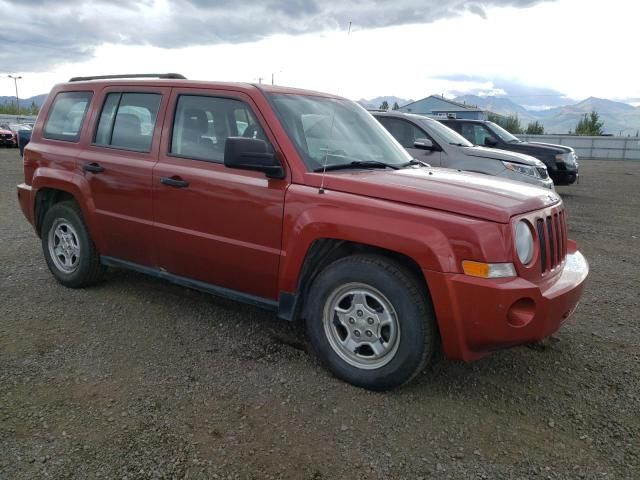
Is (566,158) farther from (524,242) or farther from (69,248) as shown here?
(69,248)

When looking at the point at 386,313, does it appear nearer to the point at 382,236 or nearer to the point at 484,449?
the point at 382,236

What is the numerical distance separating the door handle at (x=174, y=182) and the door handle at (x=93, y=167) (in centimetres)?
77

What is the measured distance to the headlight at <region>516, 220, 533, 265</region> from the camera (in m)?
2.97

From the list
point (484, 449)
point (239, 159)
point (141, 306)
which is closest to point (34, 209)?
point (141, 306)

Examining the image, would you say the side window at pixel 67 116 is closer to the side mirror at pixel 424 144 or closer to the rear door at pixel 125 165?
the rear door at pixel 125 165

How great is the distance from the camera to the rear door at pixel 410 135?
8.45 meters

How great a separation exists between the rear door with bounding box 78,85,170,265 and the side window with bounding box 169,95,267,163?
193 mm

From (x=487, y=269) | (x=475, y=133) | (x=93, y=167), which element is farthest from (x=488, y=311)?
(x=475, y=133)

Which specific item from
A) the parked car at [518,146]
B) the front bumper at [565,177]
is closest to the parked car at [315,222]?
the parked car at [518,146]

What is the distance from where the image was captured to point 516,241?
2934 mm

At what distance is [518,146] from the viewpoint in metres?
12.0

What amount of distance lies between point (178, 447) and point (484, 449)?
61.9 inches

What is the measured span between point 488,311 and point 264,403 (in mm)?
1391

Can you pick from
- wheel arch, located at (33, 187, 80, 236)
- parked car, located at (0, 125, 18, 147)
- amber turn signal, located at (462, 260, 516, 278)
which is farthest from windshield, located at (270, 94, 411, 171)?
parked car, located at (0, 125, 18, 147)
